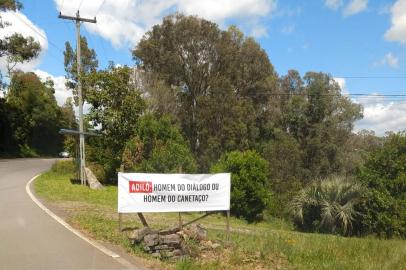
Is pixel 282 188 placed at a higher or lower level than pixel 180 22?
lower

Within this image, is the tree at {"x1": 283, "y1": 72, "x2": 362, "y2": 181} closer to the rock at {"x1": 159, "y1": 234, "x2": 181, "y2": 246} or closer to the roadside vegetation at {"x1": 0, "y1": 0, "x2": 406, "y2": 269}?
the roadside vegetation at {"x1": 0, "y1": 0, "x2": 406, "y2": 269}

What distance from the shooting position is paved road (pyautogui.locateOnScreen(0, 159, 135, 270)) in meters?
9.18

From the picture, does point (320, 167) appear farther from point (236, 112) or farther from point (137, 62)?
point (137, 62)

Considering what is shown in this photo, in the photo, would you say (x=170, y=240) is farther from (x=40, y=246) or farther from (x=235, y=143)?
(x=235, y=143)

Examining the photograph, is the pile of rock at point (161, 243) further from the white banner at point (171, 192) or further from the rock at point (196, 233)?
the white banner at point (171, 192)

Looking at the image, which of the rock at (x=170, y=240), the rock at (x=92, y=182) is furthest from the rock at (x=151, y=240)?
the rock at (x=92, y=182)

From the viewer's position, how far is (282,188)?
37.0m

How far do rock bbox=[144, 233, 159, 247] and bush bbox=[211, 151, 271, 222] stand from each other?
53.1ft

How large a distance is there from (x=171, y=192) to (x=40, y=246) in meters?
3.04

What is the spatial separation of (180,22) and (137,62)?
18.6 ft

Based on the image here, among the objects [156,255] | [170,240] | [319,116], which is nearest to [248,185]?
[170,240]

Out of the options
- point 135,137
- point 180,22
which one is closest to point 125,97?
point 135,137

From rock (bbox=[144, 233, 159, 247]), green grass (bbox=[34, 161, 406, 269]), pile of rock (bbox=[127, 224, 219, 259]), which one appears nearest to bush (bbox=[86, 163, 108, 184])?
green grass (bbox=[34, 161, 406, 269])

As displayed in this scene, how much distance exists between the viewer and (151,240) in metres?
10.4
